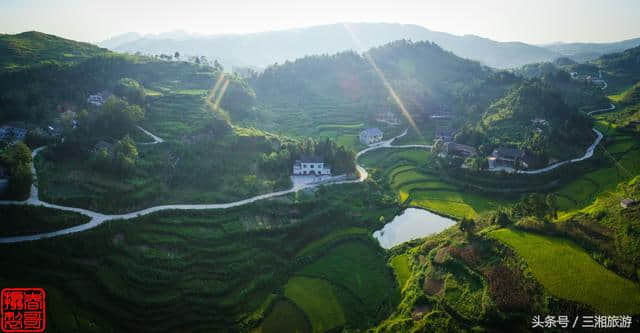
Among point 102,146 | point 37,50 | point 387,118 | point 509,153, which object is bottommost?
point 102,146

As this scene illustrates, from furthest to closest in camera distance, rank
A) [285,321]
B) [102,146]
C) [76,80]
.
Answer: [76,80] < [102,146] < [285,321]

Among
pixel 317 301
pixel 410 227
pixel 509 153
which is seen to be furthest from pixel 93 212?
pixel 509 153

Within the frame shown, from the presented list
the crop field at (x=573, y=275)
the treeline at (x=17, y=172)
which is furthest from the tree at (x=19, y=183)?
the crop field at (x=573, y=275)

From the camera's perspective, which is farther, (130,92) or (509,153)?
(130,92)

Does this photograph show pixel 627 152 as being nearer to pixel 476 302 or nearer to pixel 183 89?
pixel 476 302

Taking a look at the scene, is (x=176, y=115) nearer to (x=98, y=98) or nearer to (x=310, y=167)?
(x=98, y=98)

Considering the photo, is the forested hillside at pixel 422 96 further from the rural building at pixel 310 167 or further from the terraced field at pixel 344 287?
the terraced field at pixel 344 287

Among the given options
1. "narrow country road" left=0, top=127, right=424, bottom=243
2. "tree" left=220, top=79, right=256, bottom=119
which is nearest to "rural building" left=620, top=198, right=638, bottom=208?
"narrow country road" left=0, top=127, right=424, bottom=243
